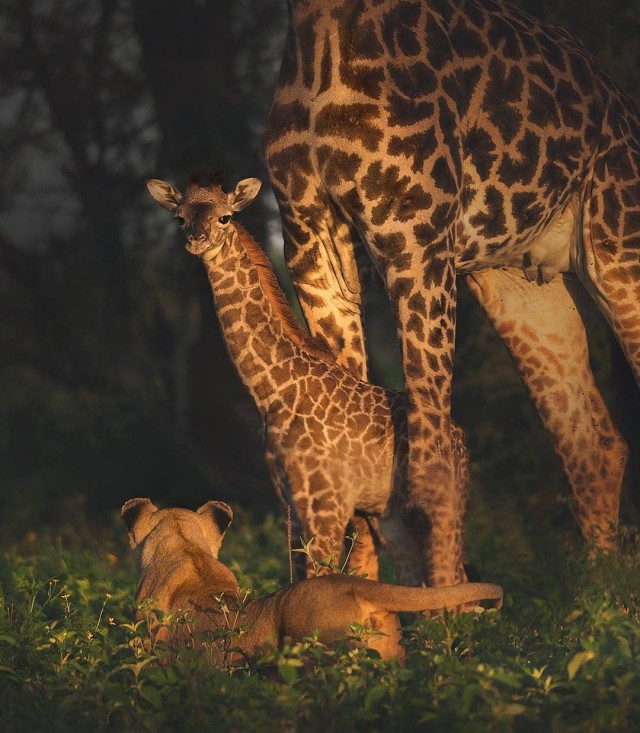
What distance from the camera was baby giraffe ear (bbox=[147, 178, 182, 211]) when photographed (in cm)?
799

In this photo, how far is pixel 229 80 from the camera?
45.4 ft

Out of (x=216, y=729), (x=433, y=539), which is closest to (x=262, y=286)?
(x=433, y=539)

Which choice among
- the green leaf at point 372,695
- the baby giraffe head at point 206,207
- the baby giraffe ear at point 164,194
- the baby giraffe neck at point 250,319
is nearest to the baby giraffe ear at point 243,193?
the baby giraffe head at point 206,207

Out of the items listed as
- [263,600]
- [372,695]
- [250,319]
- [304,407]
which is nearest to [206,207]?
[250,319]

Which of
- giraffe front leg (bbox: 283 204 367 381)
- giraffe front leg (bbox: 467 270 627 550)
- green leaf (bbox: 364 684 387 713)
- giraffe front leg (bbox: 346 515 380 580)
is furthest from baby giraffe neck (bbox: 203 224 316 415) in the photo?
green leaf (bbox: 364 684 387 713)

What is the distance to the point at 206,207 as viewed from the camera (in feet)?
25.5

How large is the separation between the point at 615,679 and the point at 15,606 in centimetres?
314

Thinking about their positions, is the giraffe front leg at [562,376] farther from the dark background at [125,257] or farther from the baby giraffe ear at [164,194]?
the dark background at [125,257]

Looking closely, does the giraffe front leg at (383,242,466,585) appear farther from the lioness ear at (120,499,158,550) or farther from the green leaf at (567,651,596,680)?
the green leaf at (567,651,596,680)

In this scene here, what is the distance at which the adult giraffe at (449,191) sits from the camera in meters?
7.44

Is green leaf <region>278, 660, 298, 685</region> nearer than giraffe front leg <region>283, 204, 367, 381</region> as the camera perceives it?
Yes

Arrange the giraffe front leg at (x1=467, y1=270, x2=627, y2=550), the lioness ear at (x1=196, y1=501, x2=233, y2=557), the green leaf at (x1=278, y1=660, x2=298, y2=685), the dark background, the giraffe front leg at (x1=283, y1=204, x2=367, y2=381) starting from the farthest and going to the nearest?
the dark background, the giraffe front leg at (x1=467, y1=270, x2=627, y2=550), the giraffe front leg at (x1=283, y1=204, x2=367, y2=381), the lioness ear at (x1=196, y1=501, x2=233, y2=557), the green leaf at (x1=278, y1=660, x2=298, y2=685)

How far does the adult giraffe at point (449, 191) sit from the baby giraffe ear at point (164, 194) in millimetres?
571

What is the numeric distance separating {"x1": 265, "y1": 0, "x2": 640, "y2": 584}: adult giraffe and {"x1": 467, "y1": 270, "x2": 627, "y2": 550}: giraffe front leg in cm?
1
